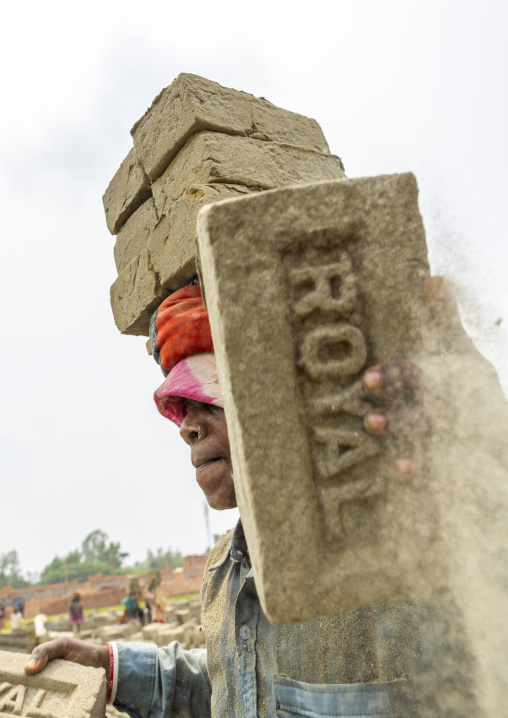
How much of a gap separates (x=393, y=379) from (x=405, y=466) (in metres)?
0.19

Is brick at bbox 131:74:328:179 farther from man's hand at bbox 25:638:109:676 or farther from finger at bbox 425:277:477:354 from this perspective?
man's hand at bbox 25:638:109:676

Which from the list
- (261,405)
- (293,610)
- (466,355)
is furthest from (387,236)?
(293,610)

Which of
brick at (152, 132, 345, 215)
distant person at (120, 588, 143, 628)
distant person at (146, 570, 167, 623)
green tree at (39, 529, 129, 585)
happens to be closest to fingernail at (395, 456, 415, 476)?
brick at (152, 132, 345, 215)

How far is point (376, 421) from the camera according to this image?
46.9 inches

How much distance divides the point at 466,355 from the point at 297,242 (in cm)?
47

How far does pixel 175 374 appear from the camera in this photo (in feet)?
7.13

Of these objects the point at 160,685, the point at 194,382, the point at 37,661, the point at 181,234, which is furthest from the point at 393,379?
the point at 37,661

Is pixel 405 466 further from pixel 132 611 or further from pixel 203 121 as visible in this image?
pixel 132 611

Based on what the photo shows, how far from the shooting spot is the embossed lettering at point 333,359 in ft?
4.03

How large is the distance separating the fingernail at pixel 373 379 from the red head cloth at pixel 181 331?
1082mm

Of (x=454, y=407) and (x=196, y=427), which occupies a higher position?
(x=196, y=427)

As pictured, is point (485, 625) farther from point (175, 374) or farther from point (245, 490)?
point (175, 374)

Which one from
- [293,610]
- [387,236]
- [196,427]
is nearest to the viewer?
[293,610]

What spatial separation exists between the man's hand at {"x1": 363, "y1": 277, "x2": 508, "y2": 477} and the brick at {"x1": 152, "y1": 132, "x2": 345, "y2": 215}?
1.54 meters
